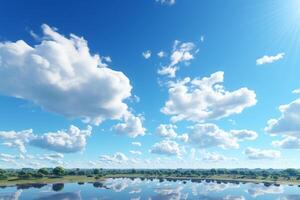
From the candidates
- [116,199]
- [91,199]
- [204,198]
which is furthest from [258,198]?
[91,199]

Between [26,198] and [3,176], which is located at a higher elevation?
[3,176]

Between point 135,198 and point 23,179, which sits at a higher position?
point 23,179

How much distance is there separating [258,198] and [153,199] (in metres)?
41.0

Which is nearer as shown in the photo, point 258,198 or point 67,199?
point 67,199

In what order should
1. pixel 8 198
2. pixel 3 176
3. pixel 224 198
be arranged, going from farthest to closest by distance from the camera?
pixel 3 176, pixel 224 198, pixel 8 198

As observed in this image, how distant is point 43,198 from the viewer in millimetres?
105750

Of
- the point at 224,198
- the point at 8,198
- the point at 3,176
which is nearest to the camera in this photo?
the point at 8,198

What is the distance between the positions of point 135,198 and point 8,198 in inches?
1725

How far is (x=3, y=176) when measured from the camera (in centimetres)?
18912

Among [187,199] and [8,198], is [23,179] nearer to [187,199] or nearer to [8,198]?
[8,198]

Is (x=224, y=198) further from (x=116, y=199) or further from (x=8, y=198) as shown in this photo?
(x=8, y=198)

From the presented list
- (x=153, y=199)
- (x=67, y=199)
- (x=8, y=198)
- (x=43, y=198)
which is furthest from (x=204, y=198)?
(x=8, y=198)

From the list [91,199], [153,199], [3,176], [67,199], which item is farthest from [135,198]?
[3,176]

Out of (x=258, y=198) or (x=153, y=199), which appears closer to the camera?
(x=153, y=199)
